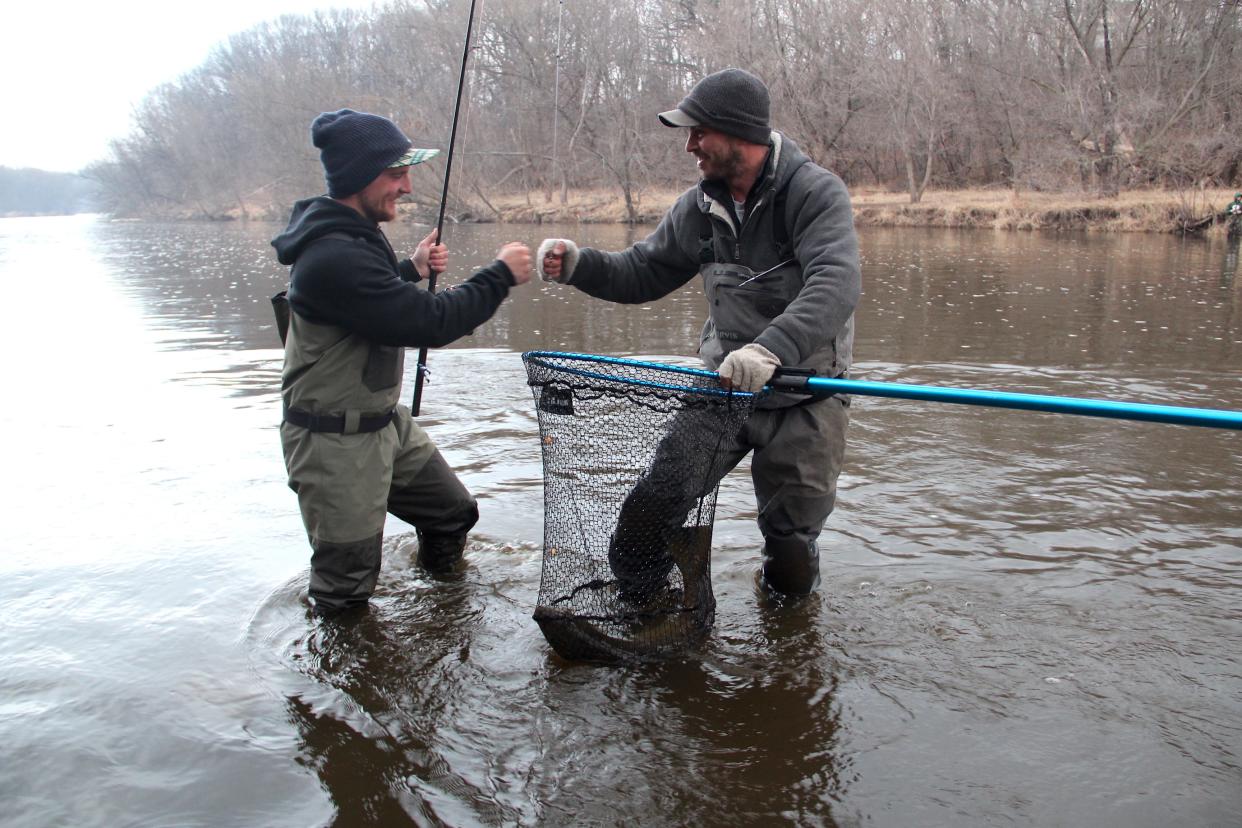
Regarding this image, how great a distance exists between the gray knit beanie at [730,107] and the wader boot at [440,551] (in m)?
2.02

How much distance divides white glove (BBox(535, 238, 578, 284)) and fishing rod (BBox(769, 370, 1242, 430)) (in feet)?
3.47

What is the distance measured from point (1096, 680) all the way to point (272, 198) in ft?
204

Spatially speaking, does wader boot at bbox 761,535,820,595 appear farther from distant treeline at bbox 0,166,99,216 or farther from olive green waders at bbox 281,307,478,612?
distant treeline at bbox 0,166,99,216

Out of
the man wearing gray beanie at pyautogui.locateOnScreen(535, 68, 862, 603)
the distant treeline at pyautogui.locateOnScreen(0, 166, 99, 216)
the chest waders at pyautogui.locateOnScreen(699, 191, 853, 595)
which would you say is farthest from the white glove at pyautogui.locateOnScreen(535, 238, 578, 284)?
the distant treeline at pyautogui.locateOnScreen(0, 166, 99, 216)

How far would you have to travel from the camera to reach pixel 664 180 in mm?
36812

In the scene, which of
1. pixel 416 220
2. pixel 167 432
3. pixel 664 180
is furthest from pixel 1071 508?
pixel 416 220

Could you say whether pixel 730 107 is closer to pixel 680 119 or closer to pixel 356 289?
pixel 680 119

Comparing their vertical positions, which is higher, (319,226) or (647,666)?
(319,226)

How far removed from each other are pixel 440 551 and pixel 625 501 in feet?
3.79

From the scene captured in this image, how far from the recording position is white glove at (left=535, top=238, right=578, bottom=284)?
3793mm

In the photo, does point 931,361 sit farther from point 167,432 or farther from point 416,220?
point 416,220

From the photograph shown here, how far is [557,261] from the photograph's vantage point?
3809 millimetres

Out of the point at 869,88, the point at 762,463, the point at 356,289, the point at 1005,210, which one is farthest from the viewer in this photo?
the point at 869,88

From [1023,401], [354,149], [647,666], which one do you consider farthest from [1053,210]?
[354,149]
